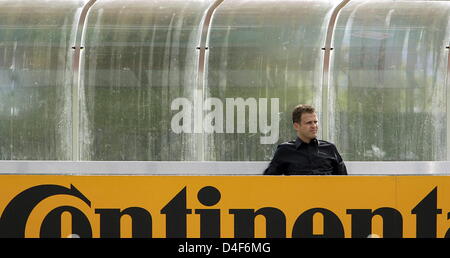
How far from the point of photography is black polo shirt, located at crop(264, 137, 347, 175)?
8.12 meters

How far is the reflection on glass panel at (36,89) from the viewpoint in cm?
991

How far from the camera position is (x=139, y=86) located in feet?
32.4

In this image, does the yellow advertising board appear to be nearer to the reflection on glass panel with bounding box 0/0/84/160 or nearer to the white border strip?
the white border strip

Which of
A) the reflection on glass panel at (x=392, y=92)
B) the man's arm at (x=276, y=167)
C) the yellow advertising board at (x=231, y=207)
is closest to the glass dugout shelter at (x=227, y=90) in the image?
the reflection on glass panel at (x=392, y=92)

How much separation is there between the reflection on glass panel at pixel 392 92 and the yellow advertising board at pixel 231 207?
6.33ft

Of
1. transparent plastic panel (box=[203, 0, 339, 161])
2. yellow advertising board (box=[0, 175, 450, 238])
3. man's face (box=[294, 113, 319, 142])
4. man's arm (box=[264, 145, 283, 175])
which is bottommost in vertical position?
yellow advertising board (box=[0, 175, 450, 238])

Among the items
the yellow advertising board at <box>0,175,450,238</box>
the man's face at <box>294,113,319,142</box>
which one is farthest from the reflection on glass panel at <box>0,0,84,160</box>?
the man's face at <box>294,113,319,142</box>

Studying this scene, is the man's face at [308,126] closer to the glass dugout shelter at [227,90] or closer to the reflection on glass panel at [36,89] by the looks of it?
the glass dugout shelter at [227,90]

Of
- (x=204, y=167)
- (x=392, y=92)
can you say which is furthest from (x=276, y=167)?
(x=392, y=92)

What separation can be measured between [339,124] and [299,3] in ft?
4.24

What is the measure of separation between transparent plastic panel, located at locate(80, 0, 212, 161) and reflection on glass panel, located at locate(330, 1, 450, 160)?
4.76 feet

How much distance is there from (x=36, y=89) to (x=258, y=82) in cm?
216
